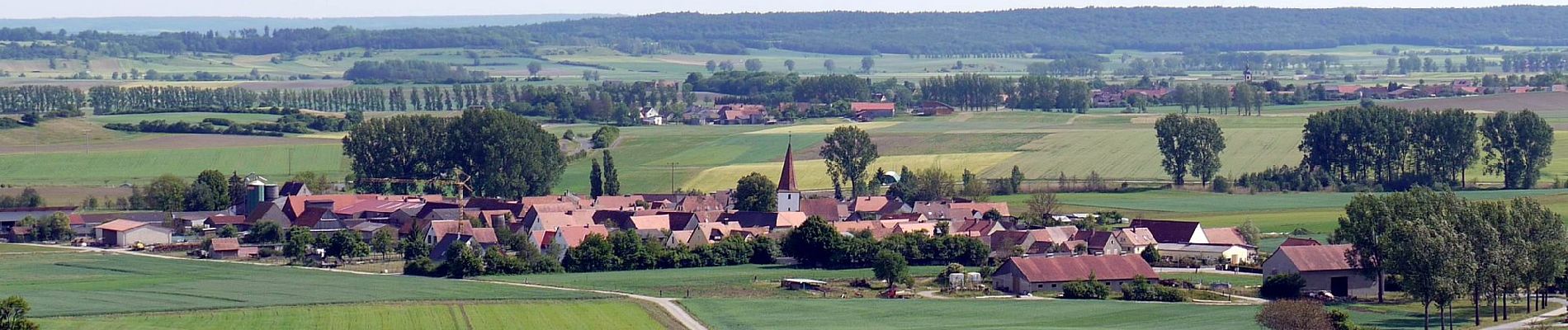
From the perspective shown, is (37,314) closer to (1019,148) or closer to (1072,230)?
(1072,230)

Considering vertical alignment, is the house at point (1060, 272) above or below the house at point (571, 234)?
above

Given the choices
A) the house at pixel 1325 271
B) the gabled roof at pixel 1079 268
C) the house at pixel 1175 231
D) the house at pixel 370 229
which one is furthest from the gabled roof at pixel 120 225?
the house at pixel 1325 271

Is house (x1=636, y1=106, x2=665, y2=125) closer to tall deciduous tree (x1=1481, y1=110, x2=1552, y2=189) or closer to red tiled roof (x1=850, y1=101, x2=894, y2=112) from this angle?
red tiled roof (x1=850, y1=101, x2=894, y2=112)

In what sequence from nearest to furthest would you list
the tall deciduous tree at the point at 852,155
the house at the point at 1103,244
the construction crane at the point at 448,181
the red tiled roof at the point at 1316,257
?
the red tiled roof at the point at 1316,257 < the house at the point at 1103,244 < the construction crane at the point at 448,181 < the tall deciduous tree at the point at 852,155

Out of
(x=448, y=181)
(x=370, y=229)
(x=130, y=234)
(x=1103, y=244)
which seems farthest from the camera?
(x=448, y=181)

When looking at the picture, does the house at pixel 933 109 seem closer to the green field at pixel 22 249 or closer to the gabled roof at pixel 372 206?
the gabled roof at pixel 372 206

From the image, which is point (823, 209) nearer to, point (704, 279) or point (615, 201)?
point (615, 201)

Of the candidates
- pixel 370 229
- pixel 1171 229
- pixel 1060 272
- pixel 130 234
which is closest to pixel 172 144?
pixel 130 234
